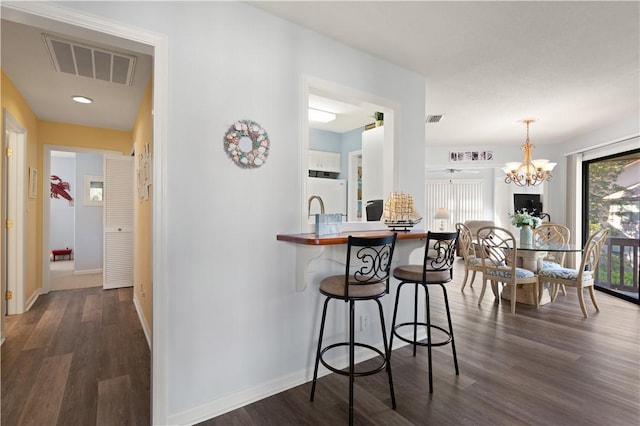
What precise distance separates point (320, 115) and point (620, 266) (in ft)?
15.5

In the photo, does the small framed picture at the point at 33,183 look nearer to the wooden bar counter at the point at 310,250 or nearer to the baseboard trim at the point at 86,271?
the baseboard trim at the point at 86,271

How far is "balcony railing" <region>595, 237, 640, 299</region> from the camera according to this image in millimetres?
4398

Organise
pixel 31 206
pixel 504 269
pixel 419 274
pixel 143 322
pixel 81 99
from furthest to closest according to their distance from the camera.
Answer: pixel 31 206
pixel 504 269
pixel 81 99
pixel 143 322
pixel 419 274

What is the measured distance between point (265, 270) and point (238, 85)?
1162 millimetres

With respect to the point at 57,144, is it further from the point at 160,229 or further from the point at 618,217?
the point at 618,217

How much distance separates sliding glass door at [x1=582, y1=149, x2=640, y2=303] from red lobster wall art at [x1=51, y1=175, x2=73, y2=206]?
11.1 metres

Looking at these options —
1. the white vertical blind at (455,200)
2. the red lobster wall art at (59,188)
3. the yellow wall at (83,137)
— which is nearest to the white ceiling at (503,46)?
the white vertical blind at (455,200)

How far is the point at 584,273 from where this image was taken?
3.72 m


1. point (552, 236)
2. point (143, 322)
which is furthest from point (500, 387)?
point (552, 236)

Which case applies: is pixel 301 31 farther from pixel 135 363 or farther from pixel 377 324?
pixel 135 363

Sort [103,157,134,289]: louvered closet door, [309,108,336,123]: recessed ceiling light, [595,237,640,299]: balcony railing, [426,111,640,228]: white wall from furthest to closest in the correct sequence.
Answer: [426,111,640,228]: white wall → [103,157,134,289]: louvered closet door → [595,237,640,299]: balcony railing → [309,108,336,123]: recessed ceiling light

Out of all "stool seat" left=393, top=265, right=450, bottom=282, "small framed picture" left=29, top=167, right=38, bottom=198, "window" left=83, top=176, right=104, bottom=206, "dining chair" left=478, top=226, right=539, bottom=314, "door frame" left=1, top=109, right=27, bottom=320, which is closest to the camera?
"stool seat" left=393, top=265, right=450, bottom=282

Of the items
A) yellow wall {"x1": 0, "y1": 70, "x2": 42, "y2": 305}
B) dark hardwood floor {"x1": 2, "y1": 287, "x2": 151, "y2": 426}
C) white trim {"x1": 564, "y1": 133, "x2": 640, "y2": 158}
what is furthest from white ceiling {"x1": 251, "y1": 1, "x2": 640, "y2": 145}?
yellow wall {"x1": 0, "y1": 70, "x2": 42, "y2": 305}

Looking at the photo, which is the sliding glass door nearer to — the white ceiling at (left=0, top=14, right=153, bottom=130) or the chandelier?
the chandelier
